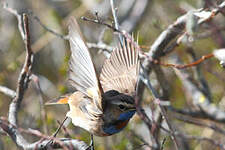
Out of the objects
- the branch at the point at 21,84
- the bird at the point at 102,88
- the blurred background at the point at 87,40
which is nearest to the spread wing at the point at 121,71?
the bird at the point at 102,88

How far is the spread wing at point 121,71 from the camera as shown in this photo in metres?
4.08

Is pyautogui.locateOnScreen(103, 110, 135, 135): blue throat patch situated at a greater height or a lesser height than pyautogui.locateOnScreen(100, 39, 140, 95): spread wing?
lesser

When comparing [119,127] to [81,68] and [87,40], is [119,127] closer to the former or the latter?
[81,68]

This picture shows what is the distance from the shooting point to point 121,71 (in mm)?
4305

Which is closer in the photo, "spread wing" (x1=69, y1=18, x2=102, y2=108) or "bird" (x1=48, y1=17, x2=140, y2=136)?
"spread wing" (x1=69, y1=18, x2=102, y2=108)

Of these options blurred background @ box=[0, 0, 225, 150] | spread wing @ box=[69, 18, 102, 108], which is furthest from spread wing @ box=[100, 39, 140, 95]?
blurred background @ box=[0, 0, 225, 150]

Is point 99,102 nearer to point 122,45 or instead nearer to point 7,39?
point 122,45

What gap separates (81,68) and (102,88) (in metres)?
0.25

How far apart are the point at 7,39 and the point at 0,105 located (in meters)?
1.31

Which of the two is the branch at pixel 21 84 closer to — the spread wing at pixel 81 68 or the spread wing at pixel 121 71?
the spread wing at pixel 81 68

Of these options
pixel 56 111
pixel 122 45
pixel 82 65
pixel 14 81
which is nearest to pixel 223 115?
pixel 122 45

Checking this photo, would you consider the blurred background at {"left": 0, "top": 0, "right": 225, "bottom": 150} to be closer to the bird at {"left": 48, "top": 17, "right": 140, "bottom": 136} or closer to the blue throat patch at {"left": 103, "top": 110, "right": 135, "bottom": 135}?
the bird at {"left": 48, "top": 17, "right": 140, "bottom": 136}

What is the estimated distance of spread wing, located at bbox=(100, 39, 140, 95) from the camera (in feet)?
13.4

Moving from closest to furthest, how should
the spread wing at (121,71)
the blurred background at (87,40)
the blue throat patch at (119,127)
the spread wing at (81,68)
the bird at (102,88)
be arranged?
1. the spread wing at (81,68)
2. the bird at (102,88)
3. the blue throat patch at (119,127)
4. the spread wing at (121,71)
5. the blurred background at (87,40)
